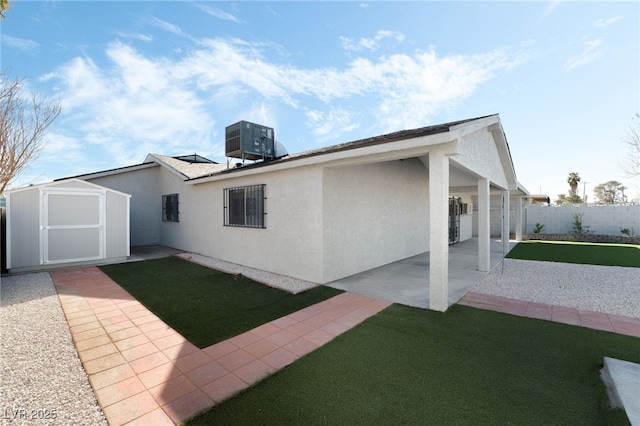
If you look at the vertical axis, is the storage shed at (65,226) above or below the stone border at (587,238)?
above

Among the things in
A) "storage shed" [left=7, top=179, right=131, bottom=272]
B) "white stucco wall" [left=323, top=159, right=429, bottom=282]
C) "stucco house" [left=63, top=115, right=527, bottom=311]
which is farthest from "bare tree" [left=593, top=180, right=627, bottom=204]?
"storage shed" [left=7, top=179, right=131, bottom=272]

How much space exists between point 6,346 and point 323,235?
5774 mm

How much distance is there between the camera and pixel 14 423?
2.47 meters

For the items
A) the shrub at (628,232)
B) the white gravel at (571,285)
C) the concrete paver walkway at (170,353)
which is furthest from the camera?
the shrub at (628,232)

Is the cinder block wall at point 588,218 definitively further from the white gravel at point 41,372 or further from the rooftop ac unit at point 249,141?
the white gravel at point 41,372

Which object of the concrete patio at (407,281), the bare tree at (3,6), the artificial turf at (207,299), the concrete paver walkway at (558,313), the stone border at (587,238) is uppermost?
the bare tree at (3,6)

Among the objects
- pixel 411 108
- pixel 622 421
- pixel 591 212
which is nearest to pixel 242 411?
pixel 622 421

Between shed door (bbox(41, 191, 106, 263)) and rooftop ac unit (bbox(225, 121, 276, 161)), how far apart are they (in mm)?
5108

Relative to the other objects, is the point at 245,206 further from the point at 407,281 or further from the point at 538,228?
the point at 538,228

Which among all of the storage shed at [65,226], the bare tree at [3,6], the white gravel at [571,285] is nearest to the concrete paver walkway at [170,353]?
the white gravel at [571,285]

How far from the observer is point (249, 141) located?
11367 mm

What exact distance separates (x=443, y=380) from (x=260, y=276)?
5895 mm

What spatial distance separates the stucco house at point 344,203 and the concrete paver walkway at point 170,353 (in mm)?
1952

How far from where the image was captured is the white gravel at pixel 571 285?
5.91 m
